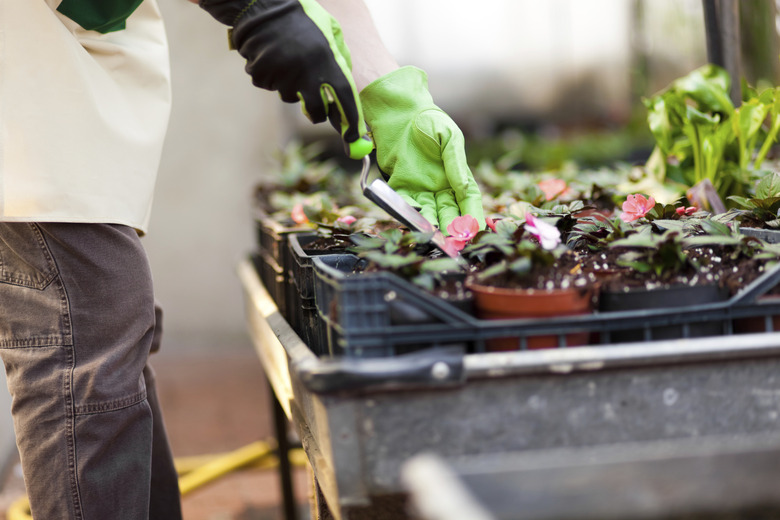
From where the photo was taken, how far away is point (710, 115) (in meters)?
1.75

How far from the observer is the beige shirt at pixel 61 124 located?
1.11m

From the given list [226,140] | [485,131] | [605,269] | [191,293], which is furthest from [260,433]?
[485,131]

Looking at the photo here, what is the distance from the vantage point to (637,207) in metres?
1.33

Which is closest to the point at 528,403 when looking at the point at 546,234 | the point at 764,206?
the point at 546,234

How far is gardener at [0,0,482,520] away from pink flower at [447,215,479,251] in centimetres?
19

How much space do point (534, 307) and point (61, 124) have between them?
31.4 inches

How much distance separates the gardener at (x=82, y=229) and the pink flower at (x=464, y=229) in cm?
19

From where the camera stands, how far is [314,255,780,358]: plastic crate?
0.82 m

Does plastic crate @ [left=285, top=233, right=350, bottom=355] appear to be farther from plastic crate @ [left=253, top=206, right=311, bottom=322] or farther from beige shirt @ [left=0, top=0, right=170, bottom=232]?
beige shirt @ [left=0, top=0, right=170, bottom=232]

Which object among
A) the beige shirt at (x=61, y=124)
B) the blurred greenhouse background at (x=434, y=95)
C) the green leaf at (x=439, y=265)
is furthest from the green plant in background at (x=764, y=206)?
the blurred greenhouse background at (x=434, y=95)

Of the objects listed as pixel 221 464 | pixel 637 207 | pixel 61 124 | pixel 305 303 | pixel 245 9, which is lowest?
pixel 221 464

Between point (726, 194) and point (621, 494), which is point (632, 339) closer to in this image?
point (621, 494)

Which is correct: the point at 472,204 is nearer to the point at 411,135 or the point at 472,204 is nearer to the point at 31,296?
the point at 411,135

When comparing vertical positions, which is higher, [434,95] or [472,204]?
[434,95]
